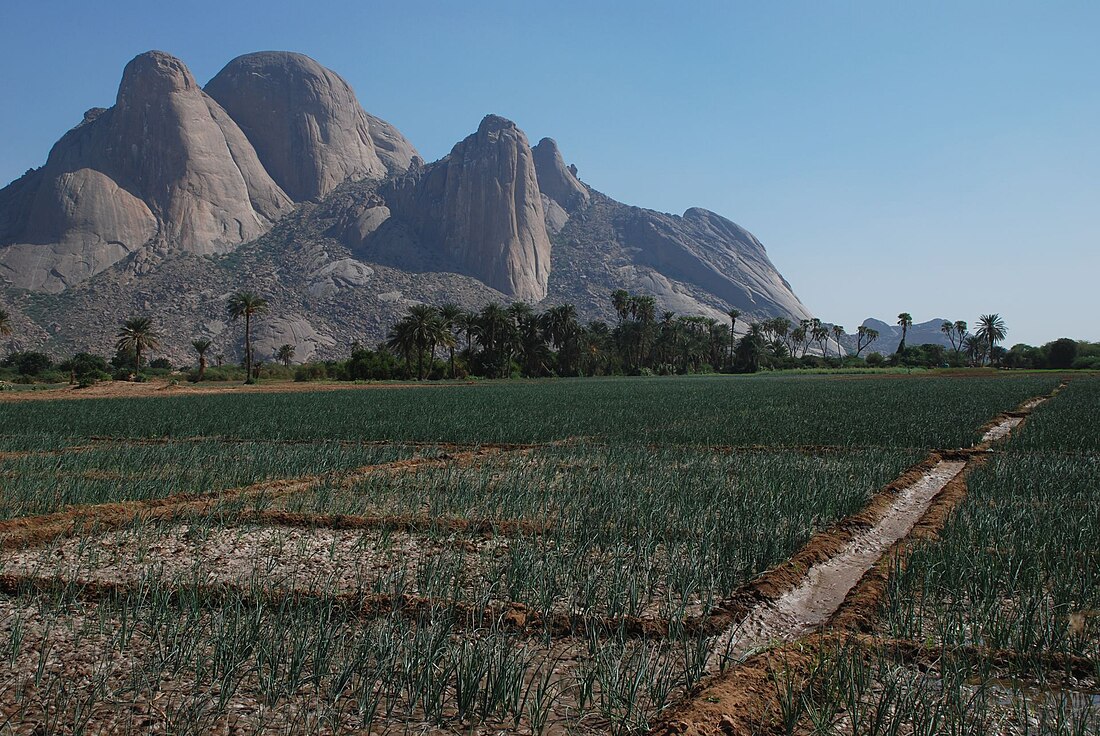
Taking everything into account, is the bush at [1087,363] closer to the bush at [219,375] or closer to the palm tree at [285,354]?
the bush at [219,375]

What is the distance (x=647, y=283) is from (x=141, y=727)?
569 ft

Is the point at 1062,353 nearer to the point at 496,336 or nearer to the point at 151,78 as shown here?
the point at 496,336

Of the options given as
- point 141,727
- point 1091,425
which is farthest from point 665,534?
point 1091,425

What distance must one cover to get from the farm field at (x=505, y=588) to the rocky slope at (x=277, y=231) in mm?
111198

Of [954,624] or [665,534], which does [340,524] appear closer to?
[665,534]

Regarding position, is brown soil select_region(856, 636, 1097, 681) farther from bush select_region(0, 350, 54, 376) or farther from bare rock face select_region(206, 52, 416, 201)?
bare rock face select_region(206, 52, 416, 201)

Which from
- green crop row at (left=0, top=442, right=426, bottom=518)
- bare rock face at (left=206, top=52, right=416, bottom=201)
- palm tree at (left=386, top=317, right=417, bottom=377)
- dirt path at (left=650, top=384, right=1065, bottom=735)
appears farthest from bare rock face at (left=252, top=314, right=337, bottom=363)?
dirt path at (left=650, top=384, right=1065, bottom=735)

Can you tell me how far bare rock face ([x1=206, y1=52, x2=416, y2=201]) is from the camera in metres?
176

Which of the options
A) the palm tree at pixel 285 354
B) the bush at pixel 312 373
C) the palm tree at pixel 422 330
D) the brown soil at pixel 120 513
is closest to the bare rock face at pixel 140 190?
the palm tree at pixel 285 354

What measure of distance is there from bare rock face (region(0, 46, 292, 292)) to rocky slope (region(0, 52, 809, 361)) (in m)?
0.36

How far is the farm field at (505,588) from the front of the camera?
4004 millimetres

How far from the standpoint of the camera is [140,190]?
143 meters

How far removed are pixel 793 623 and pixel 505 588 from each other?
2320mm

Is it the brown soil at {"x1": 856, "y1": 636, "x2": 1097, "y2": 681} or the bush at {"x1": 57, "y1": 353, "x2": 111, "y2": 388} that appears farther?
the bush at {"x1": 57, "y1": 353, "x2": 111, "y2": 388}
